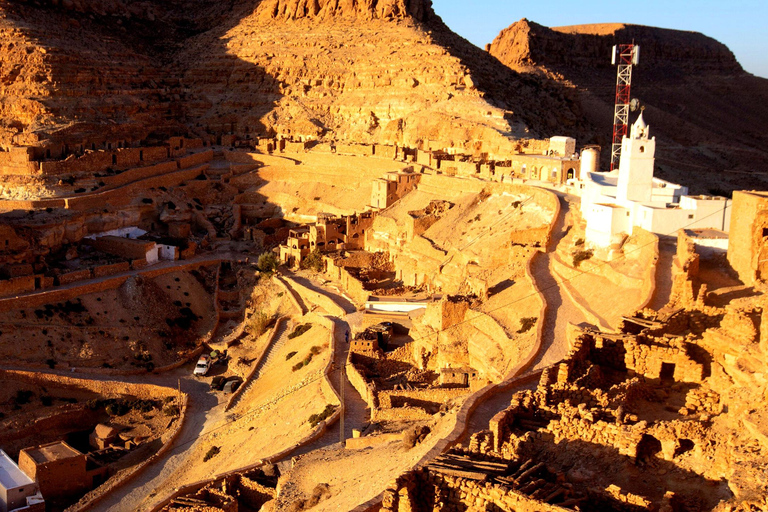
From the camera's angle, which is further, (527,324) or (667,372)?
(527,324)

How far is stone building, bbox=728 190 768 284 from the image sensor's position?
20.9 metres

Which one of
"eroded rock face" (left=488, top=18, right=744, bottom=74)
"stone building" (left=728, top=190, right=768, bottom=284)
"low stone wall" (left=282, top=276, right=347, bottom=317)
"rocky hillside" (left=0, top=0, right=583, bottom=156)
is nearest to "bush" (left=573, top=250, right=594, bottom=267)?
"stone building" (left=728, top=190, right=768, bottom=284)

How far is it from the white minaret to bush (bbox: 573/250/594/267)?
1.93 metres

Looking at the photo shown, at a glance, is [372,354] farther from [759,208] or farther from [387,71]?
[387,71]

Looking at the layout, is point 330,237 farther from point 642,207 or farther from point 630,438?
point 630,438

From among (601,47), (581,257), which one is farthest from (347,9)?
(581,257)

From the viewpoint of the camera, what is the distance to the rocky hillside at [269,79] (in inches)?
2057

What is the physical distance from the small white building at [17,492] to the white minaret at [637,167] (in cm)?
1880

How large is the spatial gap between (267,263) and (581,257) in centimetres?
1737

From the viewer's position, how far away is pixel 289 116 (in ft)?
195

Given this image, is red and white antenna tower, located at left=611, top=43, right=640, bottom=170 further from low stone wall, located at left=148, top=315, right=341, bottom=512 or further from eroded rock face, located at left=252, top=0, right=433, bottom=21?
eroded rock face, located at left=252, top=0, right=433, bottom=21

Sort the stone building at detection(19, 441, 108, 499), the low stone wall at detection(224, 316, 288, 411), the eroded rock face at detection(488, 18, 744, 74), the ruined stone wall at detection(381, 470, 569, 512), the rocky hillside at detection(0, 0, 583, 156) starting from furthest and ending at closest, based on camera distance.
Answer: the eroded rock face at detection(488, 18, 744, 74)
the rocky hillside at detection(0, 0, 583, 156)
the low stone wall at detection(224, 316, 288, 411)
the stone building at detection(19, 441, 108, 499)
the ruined stone wall at detection(381, 470, 569, 512)

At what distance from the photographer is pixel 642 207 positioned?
26.8 meters

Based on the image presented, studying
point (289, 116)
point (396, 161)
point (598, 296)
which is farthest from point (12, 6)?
point (598, 296)
